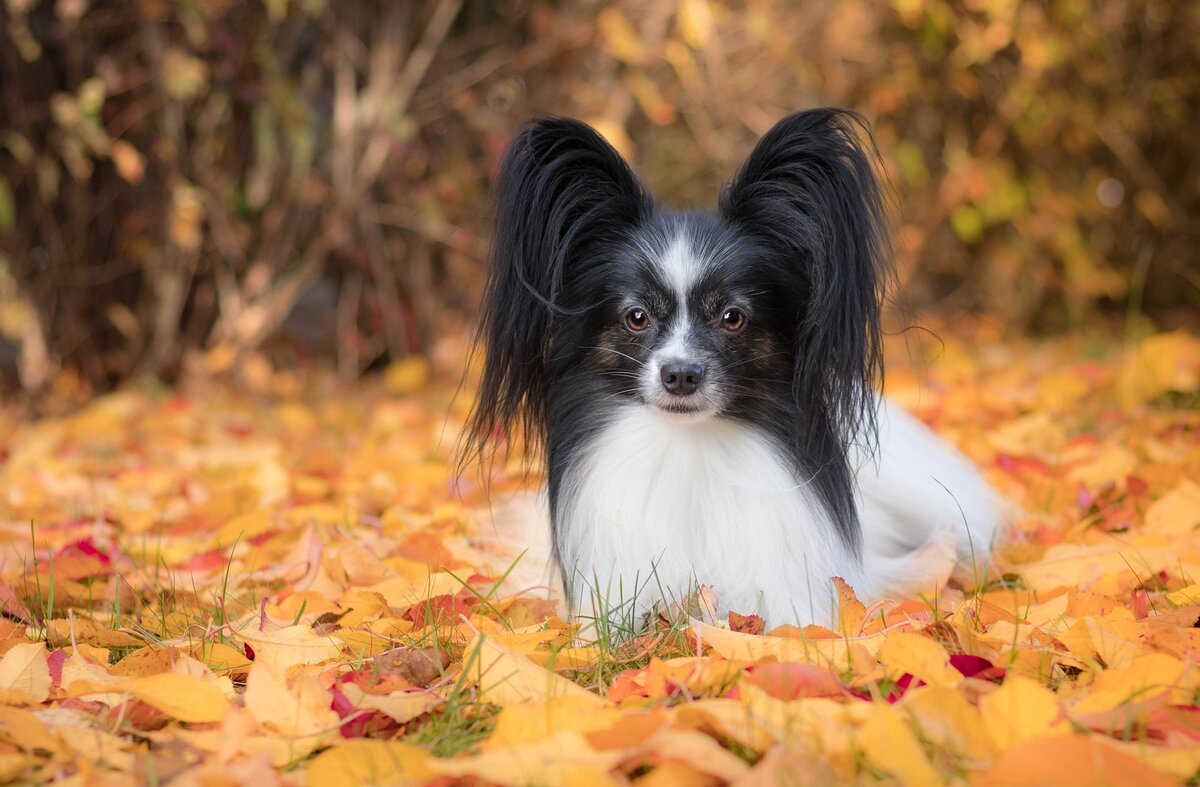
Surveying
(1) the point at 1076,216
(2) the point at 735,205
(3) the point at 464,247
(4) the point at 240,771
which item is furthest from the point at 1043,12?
(4) the point at 240,771

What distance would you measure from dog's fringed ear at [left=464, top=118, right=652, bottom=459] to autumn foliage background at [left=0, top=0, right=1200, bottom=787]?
0.39 meters

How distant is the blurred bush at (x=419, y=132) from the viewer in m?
4.74

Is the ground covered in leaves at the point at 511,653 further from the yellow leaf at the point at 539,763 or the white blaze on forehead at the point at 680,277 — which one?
the white blaze on forehead at the point at 680,277

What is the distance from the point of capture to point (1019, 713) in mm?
1376

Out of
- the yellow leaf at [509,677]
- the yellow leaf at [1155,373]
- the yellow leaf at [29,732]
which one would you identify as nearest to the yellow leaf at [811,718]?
the yellow leaf at [509,677]

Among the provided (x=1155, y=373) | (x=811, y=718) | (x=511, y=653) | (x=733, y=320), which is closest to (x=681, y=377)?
(x=733, y=320)

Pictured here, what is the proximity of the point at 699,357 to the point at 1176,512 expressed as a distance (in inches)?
47.2

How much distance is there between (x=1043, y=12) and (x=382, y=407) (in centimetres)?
406

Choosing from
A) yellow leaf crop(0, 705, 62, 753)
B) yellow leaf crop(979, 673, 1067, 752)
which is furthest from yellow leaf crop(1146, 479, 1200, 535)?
yellow leaf crop(0, 705, 62, 753)

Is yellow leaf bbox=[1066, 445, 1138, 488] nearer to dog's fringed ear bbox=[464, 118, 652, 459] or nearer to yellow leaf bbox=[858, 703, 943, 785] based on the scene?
dog's fringed ear bbox=[464, 118, 652, 459]

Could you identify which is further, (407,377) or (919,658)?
(407,377)

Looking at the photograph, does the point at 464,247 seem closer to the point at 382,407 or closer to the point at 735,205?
the point at 382,407

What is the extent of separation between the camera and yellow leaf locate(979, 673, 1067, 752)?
1360mm

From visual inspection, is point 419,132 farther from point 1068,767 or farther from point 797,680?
point 1068,767
